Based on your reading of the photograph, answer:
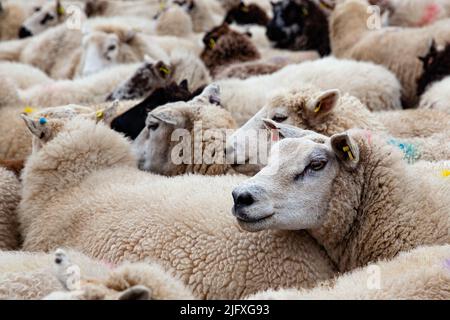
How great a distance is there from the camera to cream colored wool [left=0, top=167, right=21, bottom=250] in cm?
485

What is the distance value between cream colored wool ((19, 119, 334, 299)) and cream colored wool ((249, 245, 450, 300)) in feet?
1.63

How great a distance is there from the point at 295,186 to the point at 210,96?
2154 mm

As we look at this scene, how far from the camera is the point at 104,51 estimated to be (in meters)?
8.95

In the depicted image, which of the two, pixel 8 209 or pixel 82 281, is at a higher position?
pixel 82 281

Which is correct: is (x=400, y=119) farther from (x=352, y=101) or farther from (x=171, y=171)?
(x=171, y=171)

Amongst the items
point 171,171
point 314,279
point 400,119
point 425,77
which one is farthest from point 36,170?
point 425,77

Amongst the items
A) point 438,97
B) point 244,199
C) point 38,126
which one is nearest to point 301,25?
point 438,97

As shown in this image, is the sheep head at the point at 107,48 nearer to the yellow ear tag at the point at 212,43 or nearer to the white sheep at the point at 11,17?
the yellow ear tag at the point at 212,43

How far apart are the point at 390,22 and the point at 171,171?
17.8ft

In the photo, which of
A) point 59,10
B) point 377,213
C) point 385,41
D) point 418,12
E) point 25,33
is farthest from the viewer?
point 59,10

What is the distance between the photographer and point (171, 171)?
5422 mm

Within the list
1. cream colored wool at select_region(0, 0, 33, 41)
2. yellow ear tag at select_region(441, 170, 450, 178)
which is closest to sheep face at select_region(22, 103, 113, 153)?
yellow ear tag at select_region(441, 170, 450, 178)

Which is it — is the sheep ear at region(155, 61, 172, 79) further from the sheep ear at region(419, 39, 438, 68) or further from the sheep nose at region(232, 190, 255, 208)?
the sheep nose at region(232, 190, 255, 208)

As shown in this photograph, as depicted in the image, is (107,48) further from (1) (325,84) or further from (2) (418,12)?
(2) (418,12)
